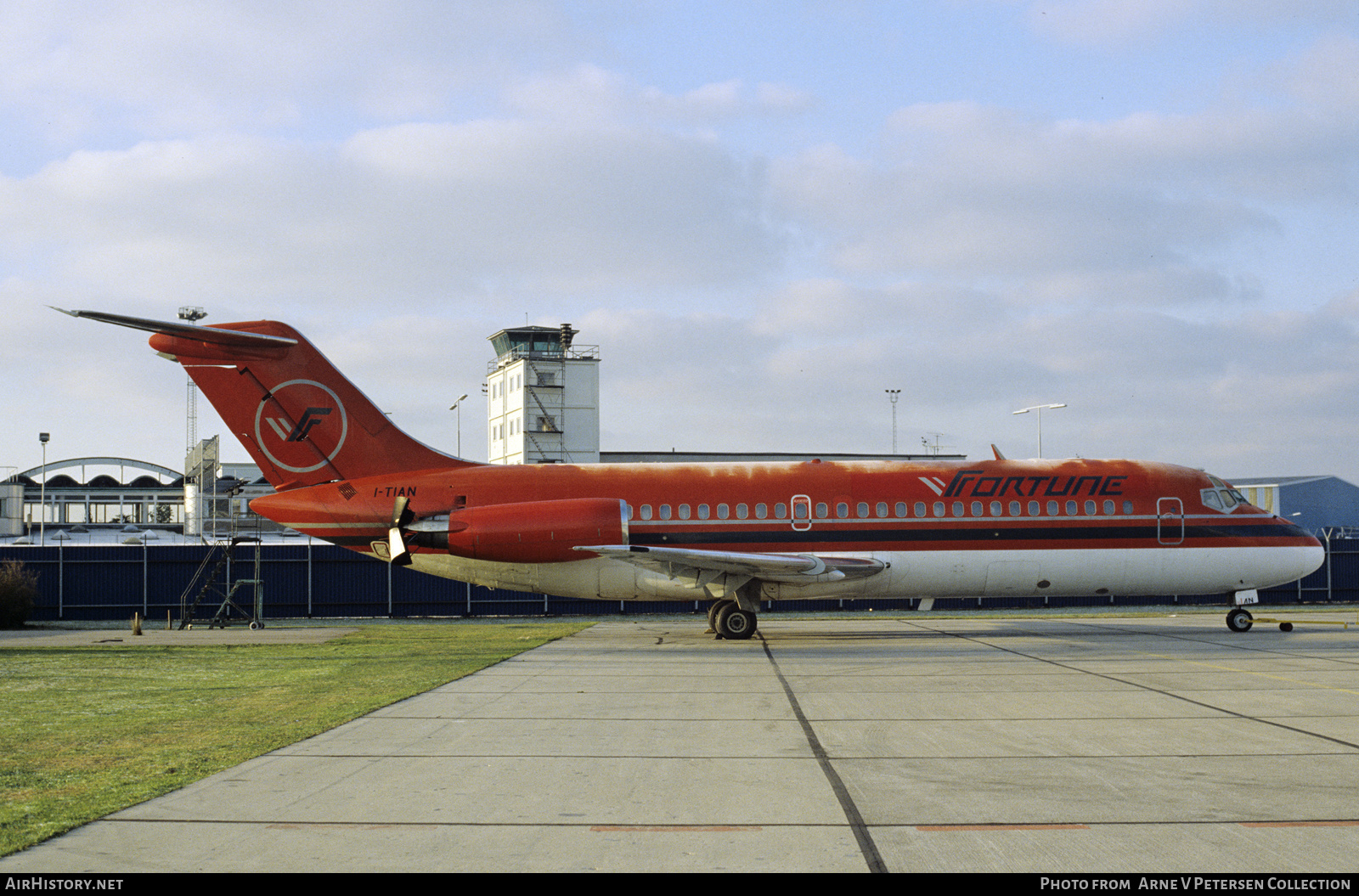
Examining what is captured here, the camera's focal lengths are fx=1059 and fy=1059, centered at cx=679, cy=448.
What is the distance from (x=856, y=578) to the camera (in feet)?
74.3

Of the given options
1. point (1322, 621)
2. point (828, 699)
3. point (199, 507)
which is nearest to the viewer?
point (828, 699)

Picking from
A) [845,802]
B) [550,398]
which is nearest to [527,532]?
[845,802]

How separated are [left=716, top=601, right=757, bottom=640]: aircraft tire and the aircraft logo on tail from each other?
29.7 feet

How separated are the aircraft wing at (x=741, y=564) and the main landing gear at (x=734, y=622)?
871 millimetres

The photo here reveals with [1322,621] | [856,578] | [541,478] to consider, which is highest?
[541,478]

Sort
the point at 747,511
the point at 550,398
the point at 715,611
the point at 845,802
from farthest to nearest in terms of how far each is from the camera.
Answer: the point at 550,398, the point at 715,611, the point at 747,511, the point at 845,802

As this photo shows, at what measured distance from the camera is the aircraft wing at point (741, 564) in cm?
2055

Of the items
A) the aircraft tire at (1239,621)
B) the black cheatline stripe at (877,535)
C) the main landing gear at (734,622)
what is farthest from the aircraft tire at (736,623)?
the aircraft tire at (1239,621)

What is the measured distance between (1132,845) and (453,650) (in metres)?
16.5

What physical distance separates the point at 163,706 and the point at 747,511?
1262 cm

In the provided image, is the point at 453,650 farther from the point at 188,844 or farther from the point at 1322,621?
the point at 1322,621

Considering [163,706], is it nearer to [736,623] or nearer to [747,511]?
[736,623]

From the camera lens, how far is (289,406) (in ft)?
74.3
